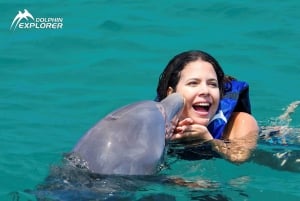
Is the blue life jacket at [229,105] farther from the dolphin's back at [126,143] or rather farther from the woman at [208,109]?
the dolphin's back at [126,143]

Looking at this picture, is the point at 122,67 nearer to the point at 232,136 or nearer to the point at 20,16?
the point at 20,16

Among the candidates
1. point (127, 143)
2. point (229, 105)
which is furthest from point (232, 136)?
point (127, 143)

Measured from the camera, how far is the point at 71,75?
→ 32.1ft

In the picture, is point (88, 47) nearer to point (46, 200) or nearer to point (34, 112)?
point (34, 112)

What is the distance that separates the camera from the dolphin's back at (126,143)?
4.87m

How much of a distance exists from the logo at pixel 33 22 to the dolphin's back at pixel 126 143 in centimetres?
665

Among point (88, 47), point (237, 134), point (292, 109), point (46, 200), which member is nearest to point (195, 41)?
point (88, 47)

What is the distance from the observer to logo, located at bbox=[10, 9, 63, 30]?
11.7m

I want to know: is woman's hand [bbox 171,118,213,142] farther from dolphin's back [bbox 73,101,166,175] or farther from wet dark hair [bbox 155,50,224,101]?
dolphin's back [bbox 73,101,166,175]

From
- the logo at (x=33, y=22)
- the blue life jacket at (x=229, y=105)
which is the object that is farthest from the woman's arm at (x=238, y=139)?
the logo at (x=33, y=22)

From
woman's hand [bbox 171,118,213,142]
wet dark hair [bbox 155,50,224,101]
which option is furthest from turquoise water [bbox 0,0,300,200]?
wet dark hair [bbox 155,50,224,101]

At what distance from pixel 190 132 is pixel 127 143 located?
4.59 feet

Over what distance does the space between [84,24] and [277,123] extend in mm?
4314

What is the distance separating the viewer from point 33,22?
1190 centimetres
